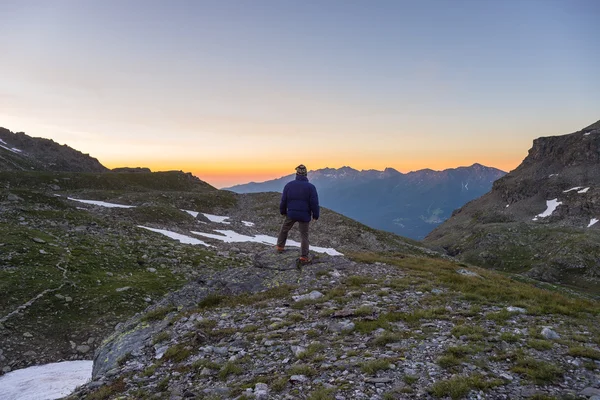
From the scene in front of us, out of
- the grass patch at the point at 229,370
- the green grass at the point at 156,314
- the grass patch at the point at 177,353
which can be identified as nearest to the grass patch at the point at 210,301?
the green grass at the point at 156,314

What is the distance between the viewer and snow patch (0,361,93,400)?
11344mm

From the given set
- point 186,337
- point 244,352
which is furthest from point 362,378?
point 186,337

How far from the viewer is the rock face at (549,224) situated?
302 ft

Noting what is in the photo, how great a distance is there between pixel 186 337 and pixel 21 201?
138 ft

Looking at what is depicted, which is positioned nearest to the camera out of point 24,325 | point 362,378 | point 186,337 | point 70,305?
point 362,378

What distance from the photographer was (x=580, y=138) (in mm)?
178250

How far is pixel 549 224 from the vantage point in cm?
13388

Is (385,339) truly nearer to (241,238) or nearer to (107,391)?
(107,391)

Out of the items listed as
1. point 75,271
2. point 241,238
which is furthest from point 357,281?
point 241,238

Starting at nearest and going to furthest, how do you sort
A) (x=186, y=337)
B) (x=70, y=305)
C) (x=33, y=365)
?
(x=186, y=337) → (x=33, y=365) → (x=70, y=305)

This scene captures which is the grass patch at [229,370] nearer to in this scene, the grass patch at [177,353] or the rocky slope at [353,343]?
the rocky slope at [353,343]

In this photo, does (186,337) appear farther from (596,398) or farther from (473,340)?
(596,398)

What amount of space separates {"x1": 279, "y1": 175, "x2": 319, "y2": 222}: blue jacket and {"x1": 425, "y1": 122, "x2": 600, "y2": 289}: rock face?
96.6 m

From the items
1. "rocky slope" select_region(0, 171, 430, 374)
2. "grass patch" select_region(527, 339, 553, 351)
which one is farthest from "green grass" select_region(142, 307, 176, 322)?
"grass patch" select_region(527, 339, 553, 351)
